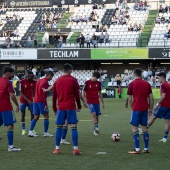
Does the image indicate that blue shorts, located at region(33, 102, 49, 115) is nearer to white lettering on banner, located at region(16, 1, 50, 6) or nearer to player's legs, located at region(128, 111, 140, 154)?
player's legs, located at region(128, 111, 140, 154)

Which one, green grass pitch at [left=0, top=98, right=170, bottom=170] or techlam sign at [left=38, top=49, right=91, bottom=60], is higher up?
techlam sign at [left=38, top=49, right=91, bottom=60]

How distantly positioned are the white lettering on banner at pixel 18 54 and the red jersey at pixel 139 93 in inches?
1316

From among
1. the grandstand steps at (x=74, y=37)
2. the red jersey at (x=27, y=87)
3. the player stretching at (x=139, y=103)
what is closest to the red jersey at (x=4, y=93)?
the player stretching at (x=139, y=103)

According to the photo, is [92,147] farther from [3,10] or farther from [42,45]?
[3,10]

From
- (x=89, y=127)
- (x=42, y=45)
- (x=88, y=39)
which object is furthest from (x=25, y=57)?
(x=89, y=127)

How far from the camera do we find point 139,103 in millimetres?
11484

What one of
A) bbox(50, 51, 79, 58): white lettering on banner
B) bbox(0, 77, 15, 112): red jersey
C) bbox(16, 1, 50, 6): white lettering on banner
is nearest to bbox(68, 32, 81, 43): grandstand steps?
bbox(50, 51, 79, 58): white lettering on banner

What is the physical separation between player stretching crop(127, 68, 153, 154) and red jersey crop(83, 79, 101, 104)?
4113 mm

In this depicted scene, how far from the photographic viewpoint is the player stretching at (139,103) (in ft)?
37.4

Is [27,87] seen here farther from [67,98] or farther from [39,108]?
[67,98]

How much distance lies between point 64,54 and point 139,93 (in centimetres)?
3240

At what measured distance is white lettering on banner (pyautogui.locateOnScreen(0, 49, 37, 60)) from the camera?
44469 millimetres

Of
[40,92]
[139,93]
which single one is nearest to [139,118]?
[139,93]

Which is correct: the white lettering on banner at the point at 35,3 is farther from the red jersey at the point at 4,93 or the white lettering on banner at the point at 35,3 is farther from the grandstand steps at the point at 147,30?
the red jersey at the point at 4,93
